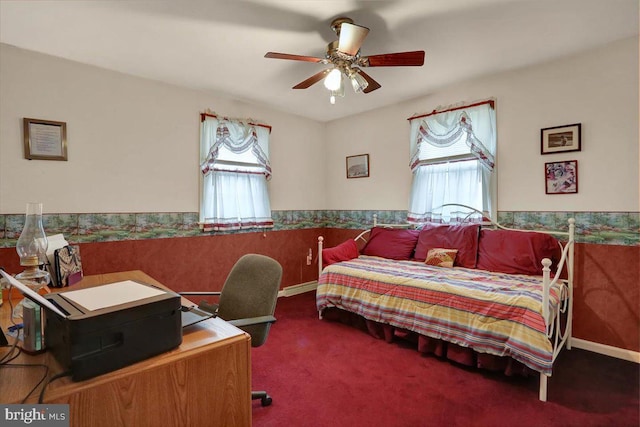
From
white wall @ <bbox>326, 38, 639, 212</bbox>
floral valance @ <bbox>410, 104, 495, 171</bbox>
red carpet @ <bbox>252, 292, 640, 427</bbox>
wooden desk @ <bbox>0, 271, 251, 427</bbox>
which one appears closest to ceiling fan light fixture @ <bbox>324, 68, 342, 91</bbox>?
white wall @ <bbox>326, 38, 639, 212</bbox>

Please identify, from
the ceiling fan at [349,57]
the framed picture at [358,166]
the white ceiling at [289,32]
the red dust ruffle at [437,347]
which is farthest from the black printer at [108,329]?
the framed picture at [358,166]

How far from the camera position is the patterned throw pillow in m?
3.01

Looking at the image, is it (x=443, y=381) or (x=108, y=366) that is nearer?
(x=108, y=366)

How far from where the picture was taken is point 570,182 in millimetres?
2648

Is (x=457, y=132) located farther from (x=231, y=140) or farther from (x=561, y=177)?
(x=231, y=140)

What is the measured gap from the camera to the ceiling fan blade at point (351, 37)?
6.27 ft

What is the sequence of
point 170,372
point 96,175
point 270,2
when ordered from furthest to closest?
point 96,175
point 270,2
point 170,372

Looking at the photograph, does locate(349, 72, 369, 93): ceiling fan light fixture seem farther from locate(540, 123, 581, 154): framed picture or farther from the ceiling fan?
locate(540, 123, 581, 154): framed picture

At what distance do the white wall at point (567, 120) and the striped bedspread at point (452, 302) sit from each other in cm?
84

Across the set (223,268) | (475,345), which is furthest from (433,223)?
(223,268)

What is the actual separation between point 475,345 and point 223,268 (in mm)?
2582

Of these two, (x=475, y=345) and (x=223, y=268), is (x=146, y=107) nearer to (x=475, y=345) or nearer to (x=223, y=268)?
(x=223, y=268)

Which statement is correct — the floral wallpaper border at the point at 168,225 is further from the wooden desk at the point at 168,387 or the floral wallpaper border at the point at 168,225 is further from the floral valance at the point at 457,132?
the wooden desk at the point at 168,387

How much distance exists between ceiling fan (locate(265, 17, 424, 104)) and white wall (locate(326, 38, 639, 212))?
2.73 ft
